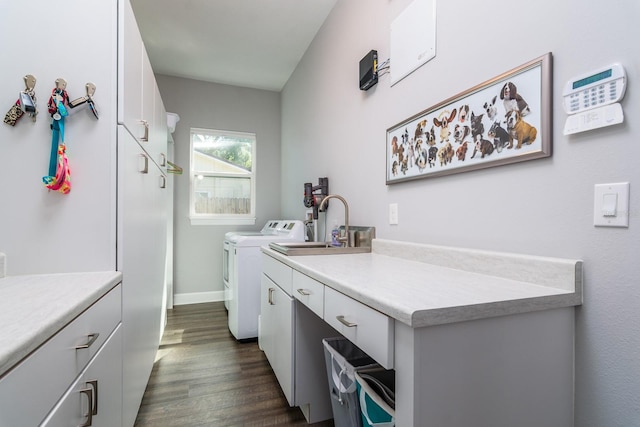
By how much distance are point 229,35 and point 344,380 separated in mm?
2981

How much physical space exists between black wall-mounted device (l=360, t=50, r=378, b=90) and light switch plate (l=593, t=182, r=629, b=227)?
1.36 meters

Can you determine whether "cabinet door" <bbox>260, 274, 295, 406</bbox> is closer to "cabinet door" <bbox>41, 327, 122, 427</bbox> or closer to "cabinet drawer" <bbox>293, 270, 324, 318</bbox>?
"cabinet drawer" <bbox>293, 270, 324, 318</bbox>

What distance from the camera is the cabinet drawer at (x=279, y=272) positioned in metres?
1.61

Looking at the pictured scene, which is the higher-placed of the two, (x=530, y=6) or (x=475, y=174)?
(x=530, y=6)

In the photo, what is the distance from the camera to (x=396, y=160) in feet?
5.64

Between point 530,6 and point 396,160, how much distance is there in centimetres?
84

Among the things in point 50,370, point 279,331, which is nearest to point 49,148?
point 50,370

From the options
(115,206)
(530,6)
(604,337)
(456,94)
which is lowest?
(604,337)

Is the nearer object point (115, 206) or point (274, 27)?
point (115, 206)

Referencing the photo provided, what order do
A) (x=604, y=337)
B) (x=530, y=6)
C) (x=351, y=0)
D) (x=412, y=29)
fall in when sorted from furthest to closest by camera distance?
(x=351, y=0), (x=412, y=29), (x=530, y=6), (x=604, y=337)

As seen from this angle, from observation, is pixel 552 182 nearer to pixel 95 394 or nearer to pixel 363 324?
pixel 363 324

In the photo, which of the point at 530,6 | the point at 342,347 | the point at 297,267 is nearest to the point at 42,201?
the point at 297,267

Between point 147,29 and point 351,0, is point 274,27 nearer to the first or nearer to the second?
point 351,0

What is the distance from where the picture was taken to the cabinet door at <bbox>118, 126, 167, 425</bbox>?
4.25 ft
